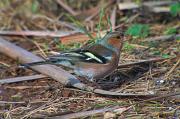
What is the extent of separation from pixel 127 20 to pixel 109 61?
2.12 metres

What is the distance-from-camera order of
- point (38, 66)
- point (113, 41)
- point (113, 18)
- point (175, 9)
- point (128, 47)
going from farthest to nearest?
point (113, 18)
point (175, 9)
point (128, 47)
point (38, 66)
point (113, 41)

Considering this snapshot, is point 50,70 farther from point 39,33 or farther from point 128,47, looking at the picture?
point 39,33

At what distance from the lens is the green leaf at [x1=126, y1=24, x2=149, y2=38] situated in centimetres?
619

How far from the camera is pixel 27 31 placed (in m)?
6.76

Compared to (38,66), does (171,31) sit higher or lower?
higher

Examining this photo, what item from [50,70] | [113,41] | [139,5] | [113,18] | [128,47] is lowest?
[50,70]

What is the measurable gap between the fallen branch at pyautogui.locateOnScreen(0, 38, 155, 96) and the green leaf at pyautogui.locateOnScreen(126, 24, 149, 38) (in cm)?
128

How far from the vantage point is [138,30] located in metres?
6.29

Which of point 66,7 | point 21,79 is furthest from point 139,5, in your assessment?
point 21,79

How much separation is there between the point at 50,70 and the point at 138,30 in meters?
1.58

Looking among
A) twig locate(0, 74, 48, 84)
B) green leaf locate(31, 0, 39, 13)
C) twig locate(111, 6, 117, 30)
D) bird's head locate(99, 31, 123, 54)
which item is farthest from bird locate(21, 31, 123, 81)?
green leaf locate(31, 0, 39, 13)

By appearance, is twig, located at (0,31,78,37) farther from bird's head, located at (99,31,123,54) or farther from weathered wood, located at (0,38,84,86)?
bird's head, located at (99,31,123,54)

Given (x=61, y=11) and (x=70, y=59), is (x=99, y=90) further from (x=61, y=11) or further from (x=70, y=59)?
(x=61, y=11)

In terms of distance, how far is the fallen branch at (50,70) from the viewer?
4742 millimetres
